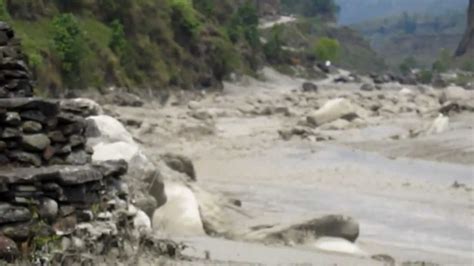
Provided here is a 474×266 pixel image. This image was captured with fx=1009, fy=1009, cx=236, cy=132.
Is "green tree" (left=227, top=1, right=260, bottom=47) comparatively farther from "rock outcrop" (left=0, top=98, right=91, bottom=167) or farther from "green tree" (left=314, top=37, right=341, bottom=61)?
"rock outcrop" (left=0, top=98, right=91, bottom=167)

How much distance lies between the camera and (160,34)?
65500 mm

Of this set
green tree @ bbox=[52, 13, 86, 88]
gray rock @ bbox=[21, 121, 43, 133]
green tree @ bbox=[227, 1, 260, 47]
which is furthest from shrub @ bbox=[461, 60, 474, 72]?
gray rock @ bbox=[21, 121, 43, 133]

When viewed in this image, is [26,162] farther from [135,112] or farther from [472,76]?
[472,76]

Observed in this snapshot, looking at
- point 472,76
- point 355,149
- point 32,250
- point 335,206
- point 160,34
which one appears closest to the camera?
point 32,250

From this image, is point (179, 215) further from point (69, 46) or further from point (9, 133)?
point (69, 46)

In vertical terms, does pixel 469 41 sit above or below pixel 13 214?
above

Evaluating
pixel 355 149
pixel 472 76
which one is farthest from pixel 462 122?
pixel 472 76

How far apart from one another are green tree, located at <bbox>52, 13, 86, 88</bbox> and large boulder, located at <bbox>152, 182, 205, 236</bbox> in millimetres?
32473

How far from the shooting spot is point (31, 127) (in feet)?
30.9

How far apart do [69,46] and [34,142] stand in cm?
3850

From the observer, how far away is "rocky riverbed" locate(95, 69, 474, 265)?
47.2 ft

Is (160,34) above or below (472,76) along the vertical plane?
below

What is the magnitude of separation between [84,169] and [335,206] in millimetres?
13360

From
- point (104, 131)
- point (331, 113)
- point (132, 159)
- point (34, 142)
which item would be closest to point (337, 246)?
point (132, 159)
